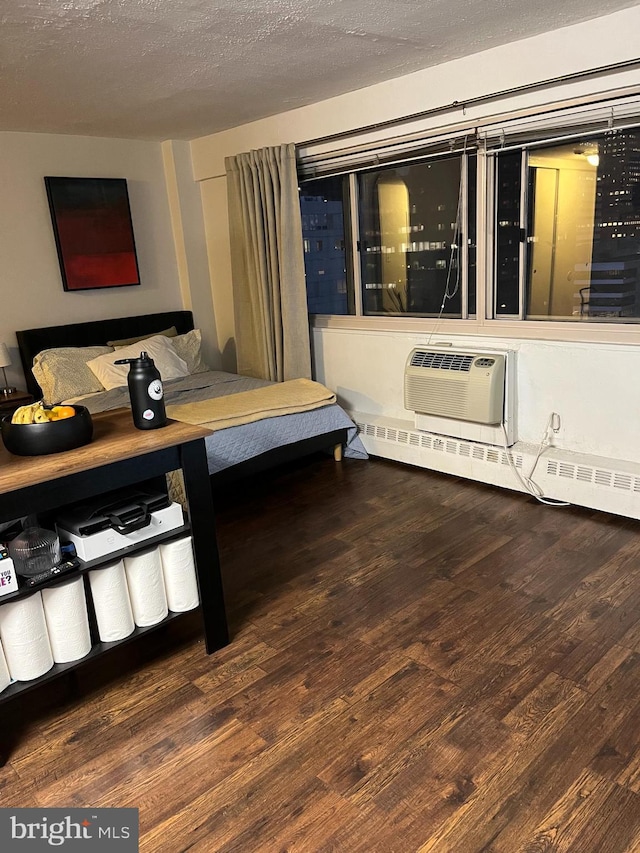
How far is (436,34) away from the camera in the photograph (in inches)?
113

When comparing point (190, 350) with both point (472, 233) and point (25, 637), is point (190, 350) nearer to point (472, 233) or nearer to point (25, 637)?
point (472, 233)

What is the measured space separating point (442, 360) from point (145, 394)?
2115 mm

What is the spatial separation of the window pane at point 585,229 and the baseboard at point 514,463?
0.76m

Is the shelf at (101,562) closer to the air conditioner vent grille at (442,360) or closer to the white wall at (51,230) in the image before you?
the air conditioner vent grille at (442,360)

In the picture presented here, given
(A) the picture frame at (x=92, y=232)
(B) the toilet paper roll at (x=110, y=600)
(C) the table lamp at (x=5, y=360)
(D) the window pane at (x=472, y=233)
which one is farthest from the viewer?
(A) the picture frame at (x=92, y=232)

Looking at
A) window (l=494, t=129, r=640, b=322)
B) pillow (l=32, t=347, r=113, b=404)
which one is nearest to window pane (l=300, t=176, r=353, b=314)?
window (l=494, t=129, r=640, b=322)

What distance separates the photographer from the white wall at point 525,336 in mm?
2889

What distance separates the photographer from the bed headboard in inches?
174

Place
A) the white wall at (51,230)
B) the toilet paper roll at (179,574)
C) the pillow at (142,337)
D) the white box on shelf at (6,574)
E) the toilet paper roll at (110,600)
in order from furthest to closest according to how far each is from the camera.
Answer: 1. the pillow at (142,337)
2. the white wall at (51,230)
3. the toilet paper roll at (179,574)
4. the toilet paper roll at (110,600)
5. the white box on shelf at (6,574)

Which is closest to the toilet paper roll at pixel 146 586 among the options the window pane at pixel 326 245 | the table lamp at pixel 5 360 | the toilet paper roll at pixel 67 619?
the toilet paper roll at pixel 67 619

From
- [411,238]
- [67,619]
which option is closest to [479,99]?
[411,238]

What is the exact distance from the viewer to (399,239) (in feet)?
13.6

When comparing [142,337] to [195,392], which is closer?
[195,392]

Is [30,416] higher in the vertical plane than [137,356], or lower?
higher
